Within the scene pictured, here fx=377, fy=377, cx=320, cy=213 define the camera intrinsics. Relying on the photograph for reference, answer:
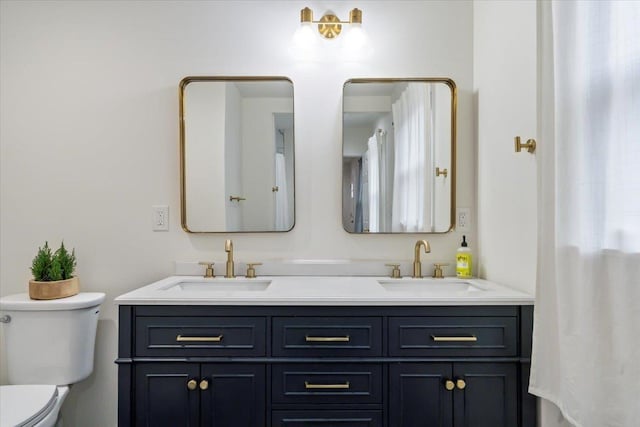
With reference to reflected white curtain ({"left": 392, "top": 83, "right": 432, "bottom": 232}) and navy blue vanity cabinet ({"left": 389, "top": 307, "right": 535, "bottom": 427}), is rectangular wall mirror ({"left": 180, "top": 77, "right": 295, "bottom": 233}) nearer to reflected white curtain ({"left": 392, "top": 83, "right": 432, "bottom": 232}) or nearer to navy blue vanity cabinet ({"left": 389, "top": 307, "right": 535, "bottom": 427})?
reflected white curtain ({"left": 392, "top": 83, "right": 432, "bottom": 232})

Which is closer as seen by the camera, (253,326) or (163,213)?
(253,326)

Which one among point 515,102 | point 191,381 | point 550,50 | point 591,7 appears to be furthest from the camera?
point 515,102

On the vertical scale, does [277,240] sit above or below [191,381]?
above

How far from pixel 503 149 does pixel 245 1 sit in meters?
1.47

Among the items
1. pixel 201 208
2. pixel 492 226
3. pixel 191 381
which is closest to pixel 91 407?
pixel 191 381

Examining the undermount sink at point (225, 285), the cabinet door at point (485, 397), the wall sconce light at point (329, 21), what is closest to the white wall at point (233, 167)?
the undermount sink at point (225, 285)

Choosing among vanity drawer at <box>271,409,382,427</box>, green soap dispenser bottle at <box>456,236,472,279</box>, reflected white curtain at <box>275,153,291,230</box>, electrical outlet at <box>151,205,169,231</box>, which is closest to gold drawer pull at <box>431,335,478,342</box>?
vanity drawer at <box>271,409,382,427</box>

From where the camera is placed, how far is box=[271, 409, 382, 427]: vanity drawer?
138 centimetres

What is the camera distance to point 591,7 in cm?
104

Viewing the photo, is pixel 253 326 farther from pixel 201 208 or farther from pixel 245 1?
pixel 245 1

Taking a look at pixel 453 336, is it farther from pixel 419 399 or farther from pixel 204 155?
pixel 204 155

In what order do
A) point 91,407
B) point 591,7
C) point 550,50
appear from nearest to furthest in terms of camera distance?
point 591,7 → point 550,50 → point 91,407

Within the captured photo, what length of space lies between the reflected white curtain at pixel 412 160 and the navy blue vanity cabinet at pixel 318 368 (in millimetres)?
625

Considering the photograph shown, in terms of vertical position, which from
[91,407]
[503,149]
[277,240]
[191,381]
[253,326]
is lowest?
[91,407]
